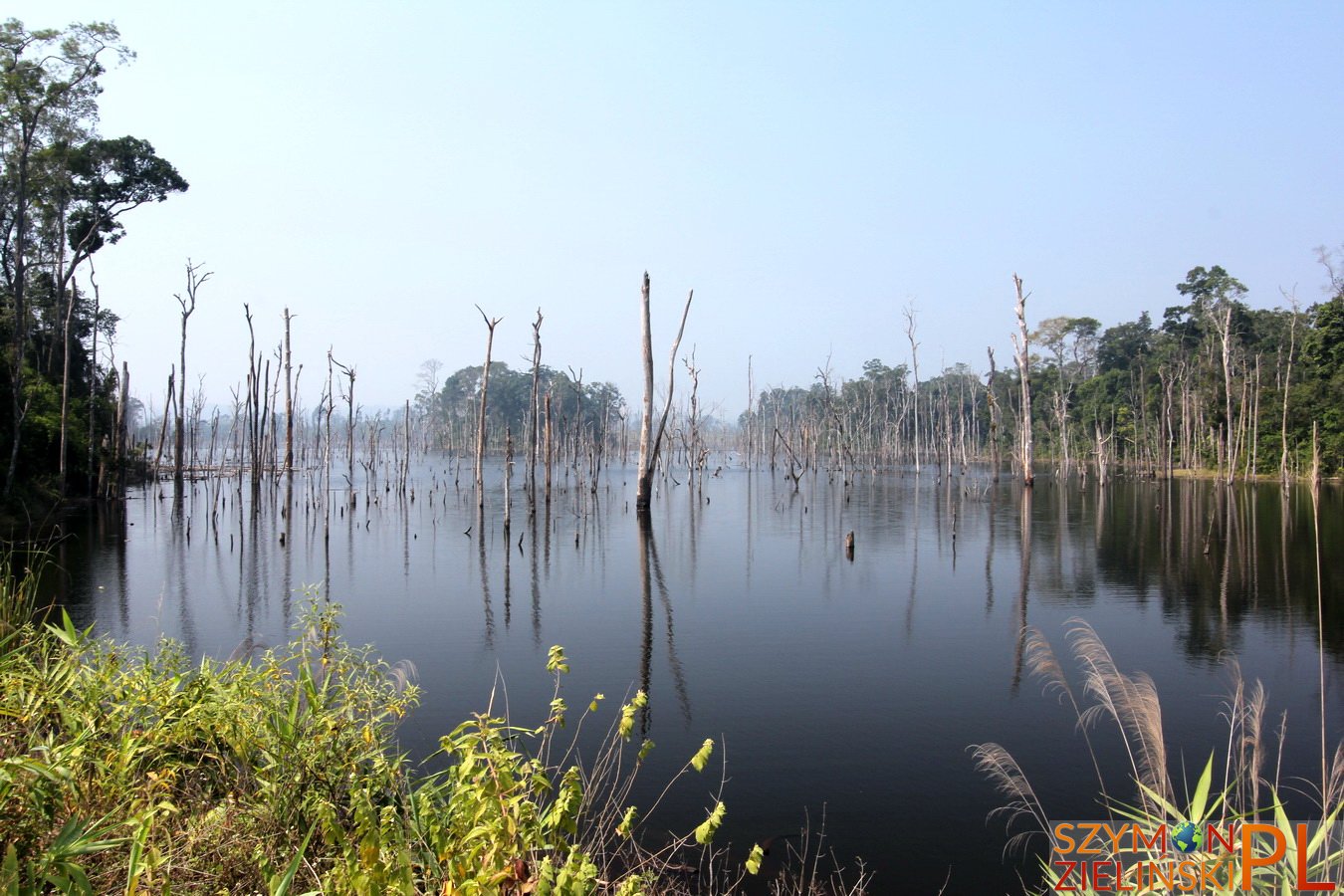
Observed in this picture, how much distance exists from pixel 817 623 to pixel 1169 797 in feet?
18.5

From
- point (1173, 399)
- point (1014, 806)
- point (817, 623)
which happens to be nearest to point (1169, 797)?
point (1014, 806)

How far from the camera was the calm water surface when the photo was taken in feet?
19.1

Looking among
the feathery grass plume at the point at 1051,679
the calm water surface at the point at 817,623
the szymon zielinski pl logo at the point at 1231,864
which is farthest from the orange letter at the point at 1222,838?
the calm water surface at the point at 817,623

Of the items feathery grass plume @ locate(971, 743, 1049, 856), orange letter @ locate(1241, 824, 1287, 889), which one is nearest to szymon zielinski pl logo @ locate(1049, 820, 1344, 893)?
orange letter @ locate(1241, 824, 1287, 889)

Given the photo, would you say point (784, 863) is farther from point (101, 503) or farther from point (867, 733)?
point (101, 503)

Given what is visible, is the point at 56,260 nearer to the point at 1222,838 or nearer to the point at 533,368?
the point at 533,368

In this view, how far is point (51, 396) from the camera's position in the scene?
69.8 feet

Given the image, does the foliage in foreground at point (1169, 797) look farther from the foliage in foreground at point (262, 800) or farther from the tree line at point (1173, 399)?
the tree line at point (1173, 399)

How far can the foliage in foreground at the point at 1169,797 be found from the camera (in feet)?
9.89

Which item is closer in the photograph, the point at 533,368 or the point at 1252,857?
the point at 1252,857

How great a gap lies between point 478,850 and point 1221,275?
52.3m

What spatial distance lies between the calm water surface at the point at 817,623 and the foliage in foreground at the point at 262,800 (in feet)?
5.01

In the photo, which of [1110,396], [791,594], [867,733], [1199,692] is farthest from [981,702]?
[1110,396]

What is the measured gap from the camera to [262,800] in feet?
11.9
